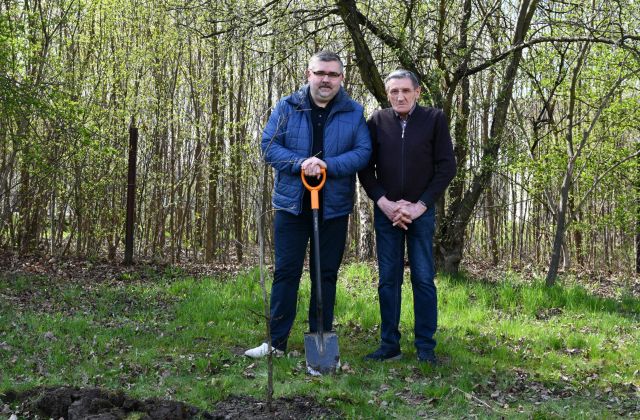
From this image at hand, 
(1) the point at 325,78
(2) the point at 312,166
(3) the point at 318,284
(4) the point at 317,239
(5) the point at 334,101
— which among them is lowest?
(3) the point at 318,284

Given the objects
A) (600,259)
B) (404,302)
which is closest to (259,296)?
(404,302)

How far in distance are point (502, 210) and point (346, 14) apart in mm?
7201

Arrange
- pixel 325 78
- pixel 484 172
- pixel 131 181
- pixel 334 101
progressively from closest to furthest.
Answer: pixel 325 78 → pixel 334 101 → pixel 484 172 → pixel 131 181

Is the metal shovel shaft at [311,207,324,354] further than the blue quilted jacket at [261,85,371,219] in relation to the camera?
No

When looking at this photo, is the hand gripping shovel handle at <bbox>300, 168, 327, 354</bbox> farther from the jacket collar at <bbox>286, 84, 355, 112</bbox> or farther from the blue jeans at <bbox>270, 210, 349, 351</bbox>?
the jacket collar at <bbox>286, 84, 355, 112</bbox>

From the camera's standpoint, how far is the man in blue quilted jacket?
423cm

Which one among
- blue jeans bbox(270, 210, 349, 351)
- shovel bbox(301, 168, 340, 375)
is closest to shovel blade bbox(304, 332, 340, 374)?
shovel bbox(301, 168, 340, 375)

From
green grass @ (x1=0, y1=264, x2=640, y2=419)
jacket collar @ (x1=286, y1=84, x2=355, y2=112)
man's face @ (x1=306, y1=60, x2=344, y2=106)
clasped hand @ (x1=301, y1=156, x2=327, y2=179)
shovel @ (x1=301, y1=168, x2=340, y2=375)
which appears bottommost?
green grass @ (x1=0, y1=264, x2=640, y2=419)

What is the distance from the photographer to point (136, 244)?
477 inches

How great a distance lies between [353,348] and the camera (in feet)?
16.2

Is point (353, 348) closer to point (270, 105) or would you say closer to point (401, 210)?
point (401, 210)

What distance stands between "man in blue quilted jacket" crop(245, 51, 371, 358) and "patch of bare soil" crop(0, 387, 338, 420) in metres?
0.93

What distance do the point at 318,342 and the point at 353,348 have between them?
870 millimetres

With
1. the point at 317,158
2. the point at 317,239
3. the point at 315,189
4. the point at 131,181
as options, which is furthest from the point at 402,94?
the point at 131,181
